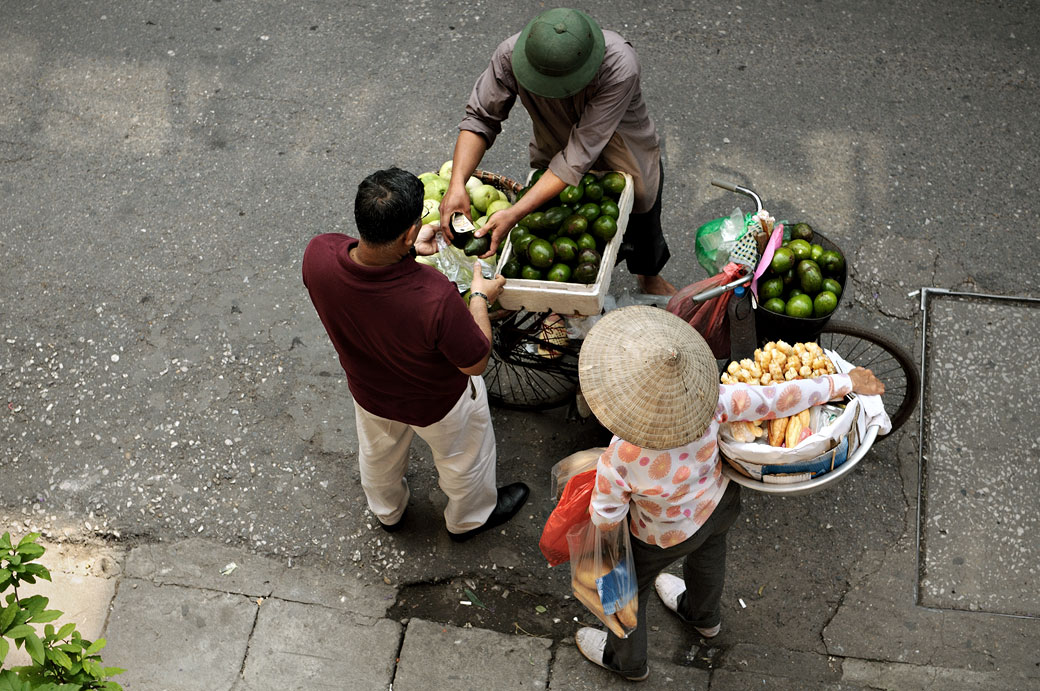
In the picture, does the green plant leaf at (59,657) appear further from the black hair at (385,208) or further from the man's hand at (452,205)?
the man's hand at (452,205)

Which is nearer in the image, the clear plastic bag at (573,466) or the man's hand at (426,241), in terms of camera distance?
the clear plastic bag at (573,466)

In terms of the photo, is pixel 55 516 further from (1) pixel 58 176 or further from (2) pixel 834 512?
(2) pixel 834 512

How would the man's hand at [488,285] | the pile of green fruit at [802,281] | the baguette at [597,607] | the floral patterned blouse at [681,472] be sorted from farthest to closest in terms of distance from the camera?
the pile of green fruit at [802,281], the man's hand at [488,285], the baguette at [597,607], the floral patterned blouse at [681,472]

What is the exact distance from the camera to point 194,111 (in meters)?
5.47

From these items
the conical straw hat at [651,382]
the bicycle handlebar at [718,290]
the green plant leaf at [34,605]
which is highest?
the conical straw hat at [651,382]

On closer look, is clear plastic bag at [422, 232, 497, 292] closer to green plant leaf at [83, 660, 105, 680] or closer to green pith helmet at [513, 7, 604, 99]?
green pith helmet at [513, 7, 604, 99]

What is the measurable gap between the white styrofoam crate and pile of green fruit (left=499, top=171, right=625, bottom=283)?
0.04m

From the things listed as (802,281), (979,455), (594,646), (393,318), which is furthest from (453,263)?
(979,455)

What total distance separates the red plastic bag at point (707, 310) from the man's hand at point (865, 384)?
1.94ft

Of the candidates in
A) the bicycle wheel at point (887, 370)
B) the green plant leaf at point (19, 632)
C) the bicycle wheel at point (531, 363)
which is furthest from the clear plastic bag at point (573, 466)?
the green plant leaf at point (19, 632)

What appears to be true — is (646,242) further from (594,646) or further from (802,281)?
(594,646)

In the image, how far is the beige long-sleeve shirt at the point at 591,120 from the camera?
130 inches

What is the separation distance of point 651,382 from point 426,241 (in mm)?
1298

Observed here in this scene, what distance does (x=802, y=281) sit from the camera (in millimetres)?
3275
